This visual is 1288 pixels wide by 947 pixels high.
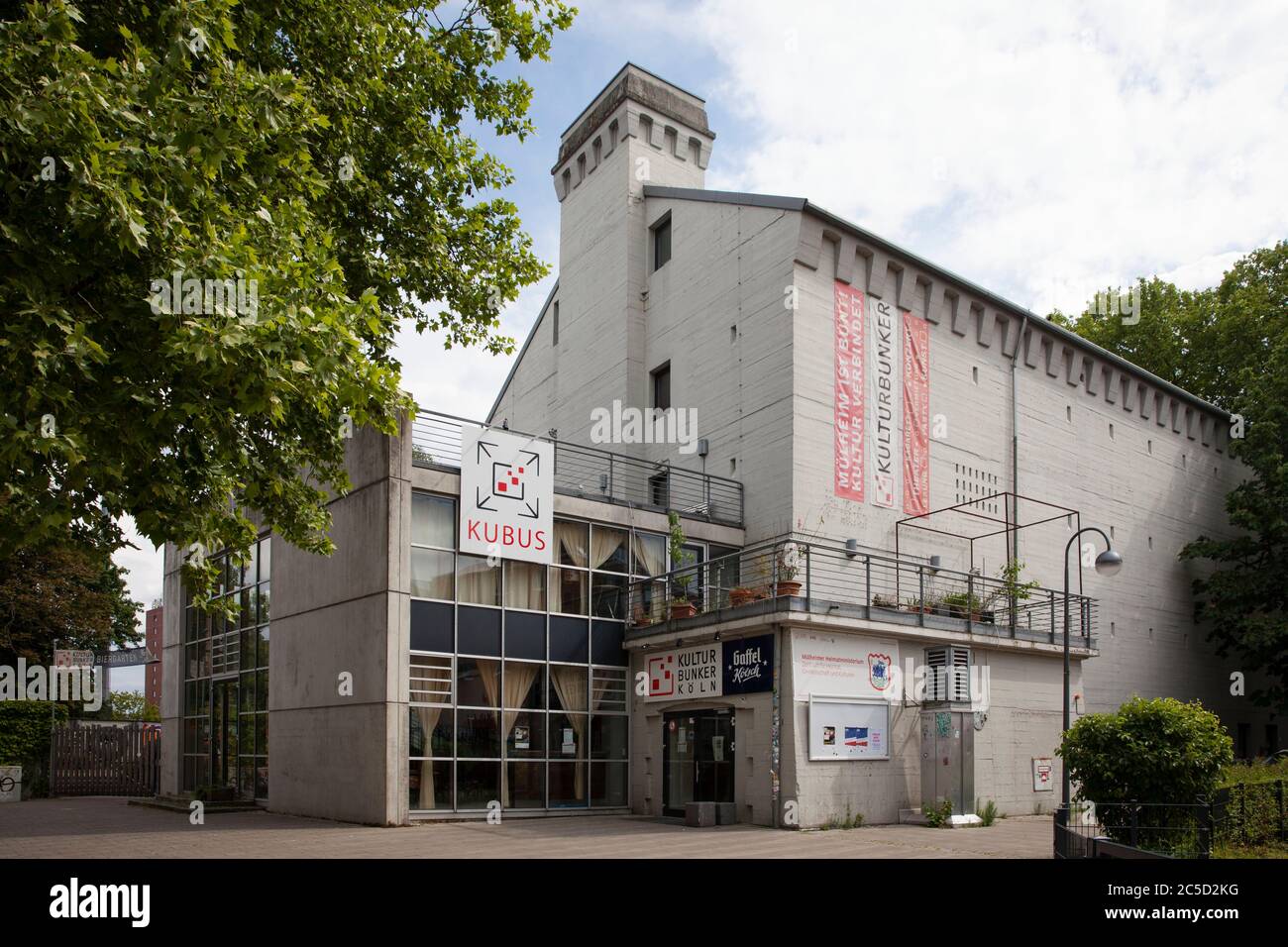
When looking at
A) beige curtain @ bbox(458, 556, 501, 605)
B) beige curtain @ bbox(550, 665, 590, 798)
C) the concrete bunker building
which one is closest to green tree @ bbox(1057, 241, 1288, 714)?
the concrete bunker building

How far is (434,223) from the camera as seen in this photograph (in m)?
18.1

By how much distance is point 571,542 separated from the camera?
2225cm

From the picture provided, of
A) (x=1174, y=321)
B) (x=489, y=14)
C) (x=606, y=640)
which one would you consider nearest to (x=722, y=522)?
(x=606, y=640)

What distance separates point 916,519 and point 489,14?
47.9ft

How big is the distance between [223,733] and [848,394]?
17.1 meters

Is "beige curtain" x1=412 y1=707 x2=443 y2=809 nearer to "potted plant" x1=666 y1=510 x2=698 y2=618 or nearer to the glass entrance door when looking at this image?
"potted plant" x1=666 y1=510 x2=698 y2=618

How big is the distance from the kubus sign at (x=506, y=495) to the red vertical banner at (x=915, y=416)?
8982mm

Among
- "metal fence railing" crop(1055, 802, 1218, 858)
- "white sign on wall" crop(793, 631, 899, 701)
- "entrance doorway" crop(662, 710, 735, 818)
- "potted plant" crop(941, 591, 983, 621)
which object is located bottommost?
"entrance doorway" crop(662, 710, 735, 818)

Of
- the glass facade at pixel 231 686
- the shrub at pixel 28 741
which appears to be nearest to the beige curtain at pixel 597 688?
the glass facade at pixel 231 686

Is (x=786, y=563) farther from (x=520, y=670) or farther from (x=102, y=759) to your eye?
(x=102, y=759)

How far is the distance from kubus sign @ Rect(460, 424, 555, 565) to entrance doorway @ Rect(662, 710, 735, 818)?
14.1 feet

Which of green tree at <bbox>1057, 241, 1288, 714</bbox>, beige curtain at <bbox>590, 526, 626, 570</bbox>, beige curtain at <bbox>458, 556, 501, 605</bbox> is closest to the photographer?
beige curtain at <bbox>458, 556, 501, 605</bbox>

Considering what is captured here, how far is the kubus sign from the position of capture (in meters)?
20.8

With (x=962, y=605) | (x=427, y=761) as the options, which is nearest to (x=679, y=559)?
(x=962, y=605)
